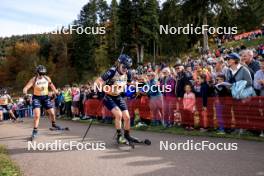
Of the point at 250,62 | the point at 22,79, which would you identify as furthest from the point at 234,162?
the point at 22,79

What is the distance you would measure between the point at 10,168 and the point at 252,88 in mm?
6824

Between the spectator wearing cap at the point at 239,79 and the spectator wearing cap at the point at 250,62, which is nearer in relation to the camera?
the spectator wearing cap at the point at 239,79

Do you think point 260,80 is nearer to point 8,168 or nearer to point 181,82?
point 181,82

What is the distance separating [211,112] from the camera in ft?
40.2

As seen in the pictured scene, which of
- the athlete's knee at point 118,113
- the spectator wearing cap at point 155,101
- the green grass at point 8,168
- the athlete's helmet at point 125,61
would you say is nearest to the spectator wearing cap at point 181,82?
the spectator wearing cap at point 155,101

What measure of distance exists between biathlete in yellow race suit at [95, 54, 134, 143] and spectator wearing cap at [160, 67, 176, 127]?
3.66m

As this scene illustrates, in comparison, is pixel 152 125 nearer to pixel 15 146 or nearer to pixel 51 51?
pixel 15 146

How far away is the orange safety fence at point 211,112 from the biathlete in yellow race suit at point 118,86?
3016mm

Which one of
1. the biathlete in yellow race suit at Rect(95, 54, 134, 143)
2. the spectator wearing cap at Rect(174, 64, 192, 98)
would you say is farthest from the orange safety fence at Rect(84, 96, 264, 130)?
the biathlete in yellow race suit at Rect(95, 54, 134, 143)

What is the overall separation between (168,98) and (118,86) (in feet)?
13.3

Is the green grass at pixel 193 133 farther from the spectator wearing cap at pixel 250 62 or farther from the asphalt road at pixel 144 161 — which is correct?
the spectator wearing cap at pixel 250 62

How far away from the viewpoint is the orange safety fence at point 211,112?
10875 mm

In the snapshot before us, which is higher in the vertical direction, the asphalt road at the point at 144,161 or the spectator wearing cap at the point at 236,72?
the spectator wearing cap at the point at 236,72

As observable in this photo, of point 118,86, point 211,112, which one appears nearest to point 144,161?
point 118,86
